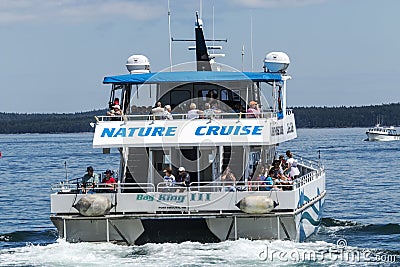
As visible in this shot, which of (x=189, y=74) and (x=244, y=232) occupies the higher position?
(x=189, y=74)

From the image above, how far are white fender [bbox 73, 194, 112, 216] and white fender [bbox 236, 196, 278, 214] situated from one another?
3061 millimetres

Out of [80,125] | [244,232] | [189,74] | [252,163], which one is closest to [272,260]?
[244,232]

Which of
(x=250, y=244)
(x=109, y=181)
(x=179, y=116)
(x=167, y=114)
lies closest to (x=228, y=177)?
(x=167, y=114)

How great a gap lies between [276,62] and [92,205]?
778cm

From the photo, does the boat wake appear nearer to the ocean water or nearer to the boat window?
the ocean water

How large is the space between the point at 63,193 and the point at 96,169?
114 feet

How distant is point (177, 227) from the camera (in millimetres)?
20203

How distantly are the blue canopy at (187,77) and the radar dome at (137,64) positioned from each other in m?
2.54

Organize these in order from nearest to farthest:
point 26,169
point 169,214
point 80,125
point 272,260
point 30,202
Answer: point 272,260, point 169,214, point 30,202, point 26,169, point 80,125

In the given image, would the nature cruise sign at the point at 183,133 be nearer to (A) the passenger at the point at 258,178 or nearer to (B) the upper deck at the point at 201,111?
(B) the upper deck at the point at 201,111

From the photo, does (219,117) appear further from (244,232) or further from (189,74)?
(244,232)

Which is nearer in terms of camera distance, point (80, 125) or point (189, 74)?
point (189, 74)

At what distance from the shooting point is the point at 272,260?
1898cm

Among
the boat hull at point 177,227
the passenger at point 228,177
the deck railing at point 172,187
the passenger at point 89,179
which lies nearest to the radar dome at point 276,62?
the deck railing at point 172,187
